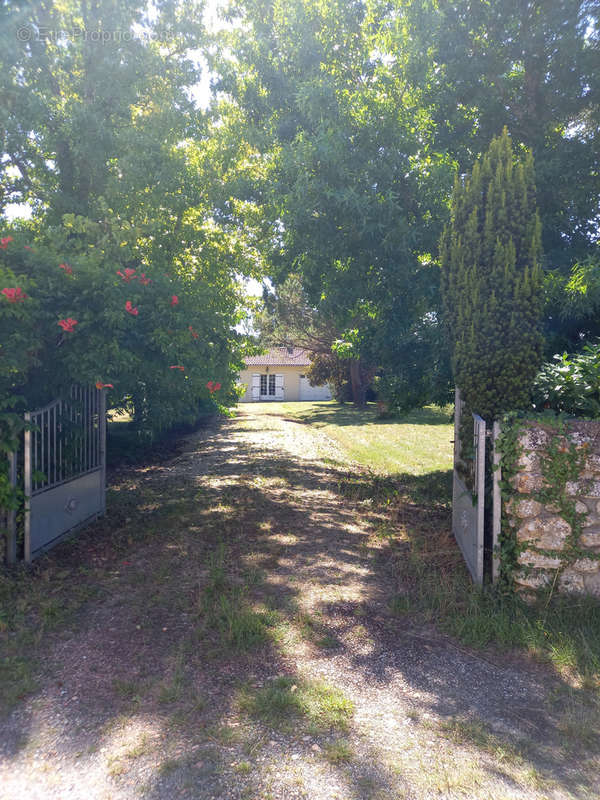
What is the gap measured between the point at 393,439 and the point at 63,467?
41.6 ft

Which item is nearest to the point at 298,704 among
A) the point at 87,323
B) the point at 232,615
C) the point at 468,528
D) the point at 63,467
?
the point at 232,615

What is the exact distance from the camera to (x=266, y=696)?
323 centimetres

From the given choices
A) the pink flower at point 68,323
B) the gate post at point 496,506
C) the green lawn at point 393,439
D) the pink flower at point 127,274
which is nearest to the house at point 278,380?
the green lawn at point 393,439

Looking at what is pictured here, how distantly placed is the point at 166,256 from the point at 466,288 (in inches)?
246

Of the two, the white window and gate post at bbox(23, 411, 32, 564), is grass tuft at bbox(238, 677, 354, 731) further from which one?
the white window

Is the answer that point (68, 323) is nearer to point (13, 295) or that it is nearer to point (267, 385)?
point (13, 295)

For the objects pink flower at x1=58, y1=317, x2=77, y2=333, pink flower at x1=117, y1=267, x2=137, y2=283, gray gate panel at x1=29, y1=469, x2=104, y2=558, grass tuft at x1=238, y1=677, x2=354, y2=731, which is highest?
pink flower at x1=117, y1=267, x2=137, y2=283

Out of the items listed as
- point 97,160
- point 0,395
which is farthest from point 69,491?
point 97,160

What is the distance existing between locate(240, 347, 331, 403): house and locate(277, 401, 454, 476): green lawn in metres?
18.0

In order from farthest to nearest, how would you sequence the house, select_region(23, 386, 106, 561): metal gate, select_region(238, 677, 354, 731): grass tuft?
the house, select_region(23, 386, 106, 561): metal gate, select_region(238, 677, 354, 731): grass tuft

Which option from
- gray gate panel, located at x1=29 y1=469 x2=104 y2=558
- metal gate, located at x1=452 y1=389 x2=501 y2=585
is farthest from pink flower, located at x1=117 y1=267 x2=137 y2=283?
metal gate, located at x1=452 y1=389 x2=501 y2=585

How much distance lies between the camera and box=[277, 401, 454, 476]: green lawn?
12.8 m

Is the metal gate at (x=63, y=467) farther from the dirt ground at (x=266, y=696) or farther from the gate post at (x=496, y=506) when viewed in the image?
the gate post at (x=496, y=506)

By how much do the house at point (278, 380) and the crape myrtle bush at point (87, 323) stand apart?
39.7 m
